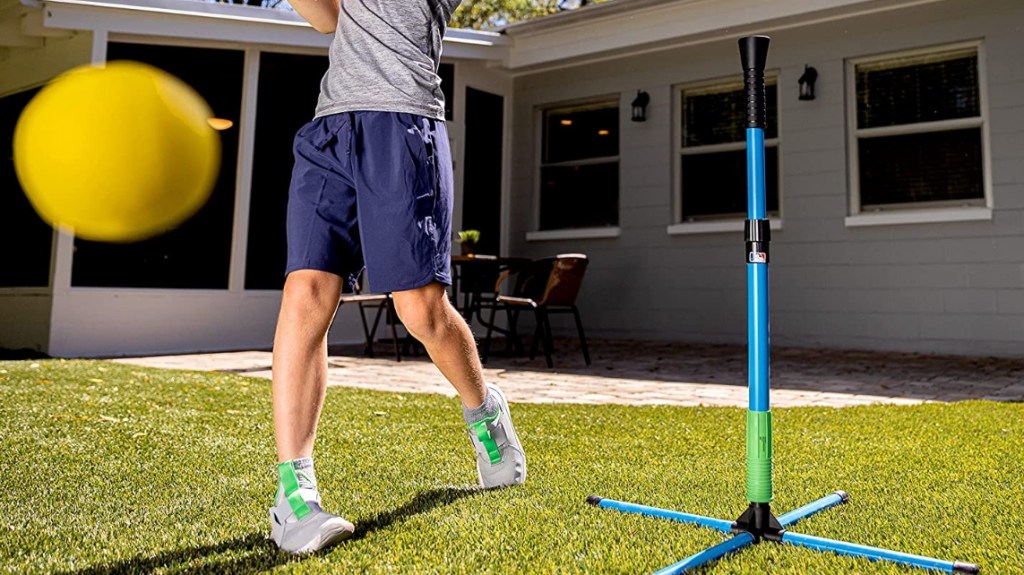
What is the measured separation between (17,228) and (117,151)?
3.94 feet

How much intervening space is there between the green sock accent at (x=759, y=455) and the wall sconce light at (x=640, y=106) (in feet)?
23.4

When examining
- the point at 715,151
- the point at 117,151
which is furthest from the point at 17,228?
the point at 715,151

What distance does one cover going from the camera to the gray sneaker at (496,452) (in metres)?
2.09

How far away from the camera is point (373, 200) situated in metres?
1.76

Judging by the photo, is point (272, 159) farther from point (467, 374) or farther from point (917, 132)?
point (467, 374)

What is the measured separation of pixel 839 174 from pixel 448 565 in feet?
22.2

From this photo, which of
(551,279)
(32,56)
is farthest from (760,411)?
(32,56)

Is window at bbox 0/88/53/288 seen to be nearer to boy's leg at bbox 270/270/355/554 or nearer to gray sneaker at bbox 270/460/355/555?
boy's leg at bbox 270/270/355/554

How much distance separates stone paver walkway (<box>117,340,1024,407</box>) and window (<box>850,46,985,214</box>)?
144 centimetres

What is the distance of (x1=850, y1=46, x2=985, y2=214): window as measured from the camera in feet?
22.6

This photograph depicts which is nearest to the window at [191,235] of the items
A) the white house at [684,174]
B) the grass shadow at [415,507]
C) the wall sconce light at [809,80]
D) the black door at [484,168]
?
the white house at [684,174]

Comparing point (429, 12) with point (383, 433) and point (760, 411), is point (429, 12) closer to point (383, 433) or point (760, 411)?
point (760, 411)

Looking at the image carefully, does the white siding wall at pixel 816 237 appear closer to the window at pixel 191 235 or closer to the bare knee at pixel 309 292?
the window at pixel 191 235

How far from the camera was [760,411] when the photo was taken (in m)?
1.62
